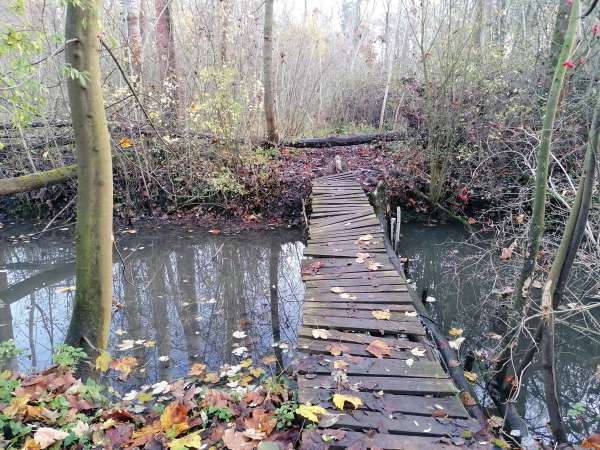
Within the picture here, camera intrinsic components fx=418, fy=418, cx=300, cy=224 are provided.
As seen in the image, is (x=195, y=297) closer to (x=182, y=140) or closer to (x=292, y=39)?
(x=182, y=140)

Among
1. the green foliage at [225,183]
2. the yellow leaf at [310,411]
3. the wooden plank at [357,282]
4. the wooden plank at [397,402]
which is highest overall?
the green foliage at [225,183]

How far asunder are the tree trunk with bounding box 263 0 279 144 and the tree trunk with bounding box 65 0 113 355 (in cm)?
652

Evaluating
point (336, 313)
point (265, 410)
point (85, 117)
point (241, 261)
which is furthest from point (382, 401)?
point (241, 261)

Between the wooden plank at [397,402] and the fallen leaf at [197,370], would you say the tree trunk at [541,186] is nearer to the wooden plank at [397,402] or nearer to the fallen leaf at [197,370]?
the wooden plank at [397,402]

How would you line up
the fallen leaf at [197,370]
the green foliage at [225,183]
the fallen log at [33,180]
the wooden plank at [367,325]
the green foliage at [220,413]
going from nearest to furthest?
the green foliage at [220,413], the fallen log at [33,180], the wooden plank at [367,325], the fallen leaf at [197,370], the green foliage at [225,183]

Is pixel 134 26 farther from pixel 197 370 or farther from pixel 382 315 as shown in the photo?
pixel 382 315

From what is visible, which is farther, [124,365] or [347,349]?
[124,365]

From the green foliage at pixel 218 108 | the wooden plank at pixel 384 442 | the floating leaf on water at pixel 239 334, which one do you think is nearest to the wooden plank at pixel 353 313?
the wooden plank at pixel 384 442

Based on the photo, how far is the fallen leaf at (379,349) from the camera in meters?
3.08

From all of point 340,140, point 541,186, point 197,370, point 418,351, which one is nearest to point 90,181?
point 197,370

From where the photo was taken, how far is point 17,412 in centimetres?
240

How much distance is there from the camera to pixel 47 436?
7.23 feet

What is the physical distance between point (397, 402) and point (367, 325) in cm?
95

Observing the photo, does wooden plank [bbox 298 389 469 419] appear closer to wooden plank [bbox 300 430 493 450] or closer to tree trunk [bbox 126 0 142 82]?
wooden plank [bbox 300 430 493 450]
